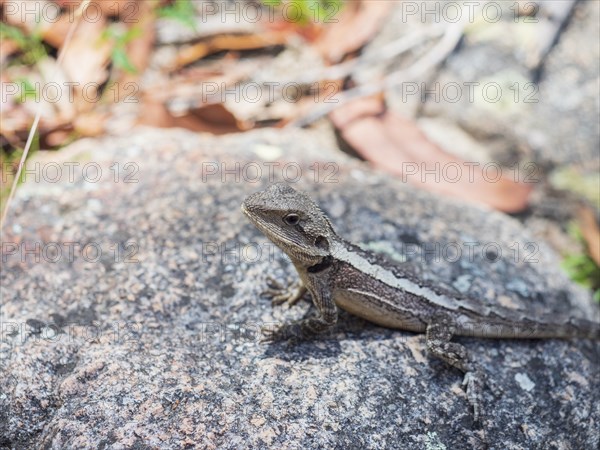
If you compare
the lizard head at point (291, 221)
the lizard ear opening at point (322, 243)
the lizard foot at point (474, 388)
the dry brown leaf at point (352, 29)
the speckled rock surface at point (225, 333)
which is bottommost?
the lizard foot at point (474, 388)

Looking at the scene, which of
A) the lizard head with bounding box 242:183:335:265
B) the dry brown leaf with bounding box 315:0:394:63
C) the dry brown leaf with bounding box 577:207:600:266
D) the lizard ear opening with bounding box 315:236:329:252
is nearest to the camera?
the lizard head with bounding box 242:183:335:265

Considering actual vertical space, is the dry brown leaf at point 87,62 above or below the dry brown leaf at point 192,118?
above

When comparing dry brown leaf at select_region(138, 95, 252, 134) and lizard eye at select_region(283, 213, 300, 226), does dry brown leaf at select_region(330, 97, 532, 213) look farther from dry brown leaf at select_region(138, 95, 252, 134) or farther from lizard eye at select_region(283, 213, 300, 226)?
lizard eye at select_region(283, 213, 300, 226)

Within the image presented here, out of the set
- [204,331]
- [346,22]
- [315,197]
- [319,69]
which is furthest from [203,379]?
[346,22]

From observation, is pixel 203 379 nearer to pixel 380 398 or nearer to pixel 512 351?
pixel 380 398

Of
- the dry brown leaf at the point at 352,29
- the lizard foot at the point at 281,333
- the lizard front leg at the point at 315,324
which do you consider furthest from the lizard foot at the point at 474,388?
the dry brown leaf at the point at 352,29

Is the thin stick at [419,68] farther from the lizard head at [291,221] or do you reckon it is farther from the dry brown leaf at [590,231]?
the lizard head at [291,221]

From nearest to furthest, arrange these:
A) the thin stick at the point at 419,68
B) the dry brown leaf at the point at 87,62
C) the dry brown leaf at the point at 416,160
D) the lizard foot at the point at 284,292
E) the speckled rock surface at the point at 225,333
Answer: the speckled rock surface at the point at 225,333 → the lizard foot at the point at 284,292 → the dry brown leaf at the point at 416,160 → the dry brown leaf at the point at 87,62 → the thin stick at the point at 419,68

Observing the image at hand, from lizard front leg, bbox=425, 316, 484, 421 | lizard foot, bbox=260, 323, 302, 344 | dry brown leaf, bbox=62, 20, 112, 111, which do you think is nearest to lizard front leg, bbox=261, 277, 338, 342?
lizard foot, bbox=260, 323, 302, 344

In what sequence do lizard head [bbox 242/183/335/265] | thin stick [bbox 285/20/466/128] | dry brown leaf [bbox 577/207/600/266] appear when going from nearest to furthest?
lizard head [bbox 242/183/335/265], dry brown leaf [bbox 577/207/600/266], thin stick [bbox 285/20/466/128]
